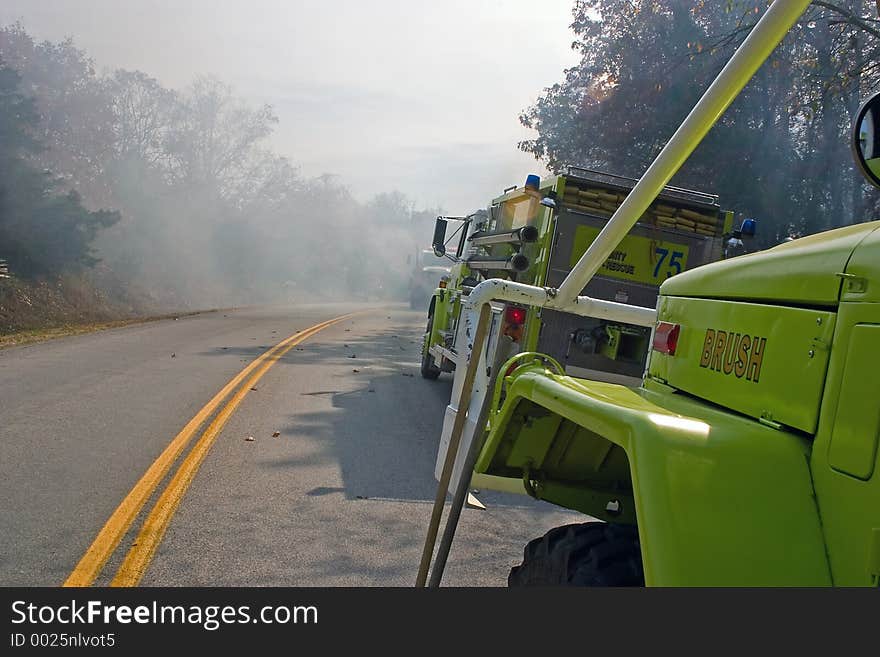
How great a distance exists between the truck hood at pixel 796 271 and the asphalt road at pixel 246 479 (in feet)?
9.12

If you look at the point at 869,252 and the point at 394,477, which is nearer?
the point at 869,252

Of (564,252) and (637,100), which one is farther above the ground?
(637,100)

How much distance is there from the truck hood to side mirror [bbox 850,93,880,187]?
0.14m

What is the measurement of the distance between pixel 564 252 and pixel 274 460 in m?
3.83

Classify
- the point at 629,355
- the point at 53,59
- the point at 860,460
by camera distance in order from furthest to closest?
the point at 53,59 < the point at 629,355 < the point at 860,460

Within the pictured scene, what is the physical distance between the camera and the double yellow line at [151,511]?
486cm

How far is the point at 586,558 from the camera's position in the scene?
9.59ft

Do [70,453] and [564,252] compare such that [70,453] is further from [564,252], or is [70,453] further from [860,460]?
[860,460]

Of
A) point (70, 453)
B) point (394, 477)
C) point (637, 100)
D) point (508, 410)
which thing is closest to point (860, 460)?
point (508, 410)

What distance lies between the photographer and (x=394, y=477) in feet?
24.4

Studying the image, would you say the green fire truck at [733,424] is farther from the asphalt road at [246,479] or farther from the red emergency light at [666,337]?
the asphalt road at [246,479]

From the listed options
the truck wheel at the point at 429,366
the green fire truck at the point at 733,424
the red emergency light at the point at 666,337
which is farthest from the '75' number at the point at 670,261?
the red emergency light at the point at 666,337

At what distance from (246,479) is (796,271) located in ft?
18.0
